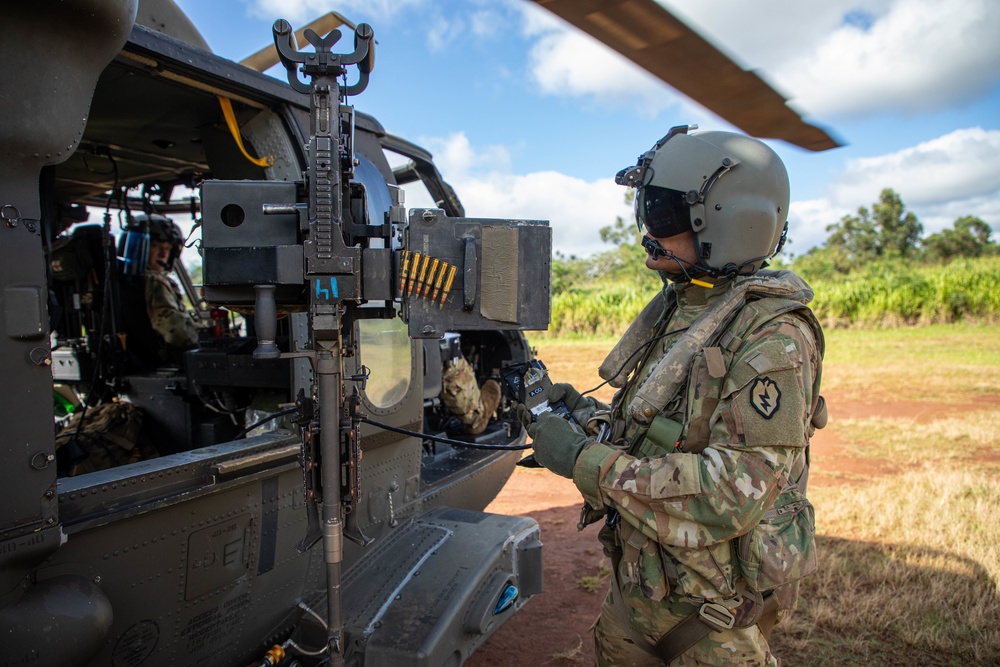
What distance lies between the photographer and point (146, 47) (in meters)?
2.23

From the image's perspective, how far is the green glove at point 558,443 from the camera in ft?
6.59

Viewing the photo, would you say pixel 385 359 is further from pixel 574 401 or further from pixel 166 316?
pixel 166 316

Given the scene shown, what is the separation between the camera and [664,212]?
6.90 feet

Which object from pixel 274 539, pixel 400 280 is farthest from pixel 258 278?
pixel 274 539

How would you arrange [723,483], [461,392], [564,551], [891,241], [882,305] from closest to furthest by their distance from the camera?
[723,483] < [461,392] < [564,551] < [882,305] < [891,241]

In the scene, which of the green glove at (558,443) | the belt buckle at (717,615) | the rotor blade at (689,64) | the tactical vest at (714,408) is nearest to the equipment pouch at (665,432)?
the tactical vest at (714,408)

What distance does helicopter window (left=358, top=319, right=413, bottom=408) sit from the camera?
2.97 metres

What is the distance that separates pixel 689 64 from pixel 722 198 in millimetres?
684

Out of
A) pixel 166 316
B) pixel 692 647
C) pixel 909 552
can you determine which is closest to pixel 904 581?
pixel 909 552

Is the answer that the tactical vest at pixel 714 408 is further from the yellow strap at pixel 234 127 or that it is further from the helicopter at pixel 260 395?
the yellow strap at pixel 234 127

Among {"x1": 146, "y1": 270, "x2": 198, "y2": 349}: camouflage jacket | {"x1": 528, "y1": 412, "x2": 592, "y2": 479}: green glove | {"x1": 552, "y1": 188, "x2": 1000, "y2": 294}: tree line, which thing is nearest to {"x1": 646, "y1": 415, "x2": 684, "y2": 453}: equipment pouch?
{"x1": 528, "y1": 412, "x2": 592, "y2": 479}: green glove

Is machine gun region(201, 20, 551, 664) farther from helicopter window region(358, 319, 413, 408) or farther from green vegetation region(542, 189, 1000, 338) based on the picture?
green vegetation region(542, 189, 1000, 338)

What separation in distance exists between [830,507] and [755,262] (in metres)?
4.12

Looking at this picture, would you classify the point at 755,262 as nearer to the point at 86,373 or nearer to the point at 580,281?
the point at 86,373
